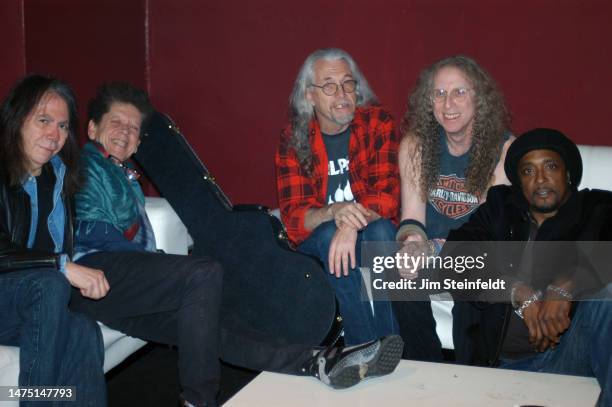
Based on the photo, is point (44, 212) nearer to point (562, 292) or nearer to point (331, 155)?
point (331, 155)

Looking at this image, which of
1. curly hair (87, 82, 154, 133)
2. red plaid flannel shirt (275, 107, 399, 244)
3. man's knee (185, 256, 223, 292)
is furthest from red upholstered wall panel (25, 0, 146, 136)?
man's knee (185, 256, 223, 292)

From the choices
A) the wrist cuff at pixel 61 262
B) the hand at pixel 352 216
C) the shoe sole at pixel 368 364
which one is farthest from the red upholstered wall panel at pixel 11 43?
the shoe sole at pixel 368 364

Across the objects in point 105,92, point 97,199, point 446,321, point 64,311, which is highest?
point 105,92

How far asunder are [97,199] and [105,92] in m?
0.41

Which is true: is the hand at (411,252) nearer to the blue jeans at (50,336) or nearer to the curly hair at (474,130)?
the curly hair at (474,130)

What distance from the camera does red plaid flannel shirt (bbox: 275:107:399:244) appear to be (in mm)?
2492

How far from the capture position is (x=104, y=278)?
2045 mm

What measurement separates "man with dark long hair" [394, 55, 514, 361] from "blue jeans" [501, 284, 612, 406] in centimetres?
57

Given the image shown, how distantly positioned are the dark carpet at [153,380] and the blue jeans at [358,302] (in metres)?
0.53

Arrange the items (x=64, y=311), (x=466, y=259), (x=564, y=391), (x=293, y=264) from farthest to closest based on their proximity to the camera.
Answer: (x=293, y=264) → (x=466, y=259) → (x=64, y=311) → (x=564, y=391)

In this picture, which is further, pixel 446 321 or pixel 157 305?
pixel 446 321

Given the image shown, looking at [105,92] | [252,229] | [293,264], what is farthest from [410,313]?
[105,92]

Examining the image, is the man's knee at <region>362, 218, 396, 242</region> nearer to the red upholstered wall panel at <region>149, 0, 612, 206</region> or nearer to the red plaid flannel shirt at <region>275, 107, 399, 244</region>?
the red plaid flannel shirt at <region>275, 107, 399, 244</region>

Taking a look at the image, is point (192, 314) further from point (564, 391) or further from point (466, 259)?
point (564, 391)
